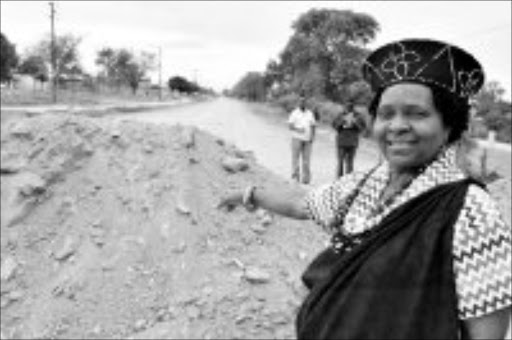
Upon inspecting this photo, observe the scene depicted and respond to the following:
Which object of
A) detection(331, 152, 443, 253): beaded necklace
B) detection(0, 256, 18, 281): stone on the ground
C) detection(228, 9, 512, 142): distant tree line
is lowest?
detection(0, 256, 18, 281): stone on the ground

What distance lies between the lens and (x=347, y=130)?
10.4 meters

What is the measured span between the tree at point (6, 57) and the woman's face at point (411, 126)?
5058 centimetres

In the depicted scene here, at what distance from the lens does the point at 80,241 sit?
688 cm

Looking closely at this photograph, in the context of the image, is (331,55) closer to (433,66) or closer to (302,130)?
(302,130)

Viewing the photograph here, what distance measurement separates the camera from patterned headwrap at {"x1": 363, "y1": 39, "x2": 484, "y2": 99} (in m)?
1.79

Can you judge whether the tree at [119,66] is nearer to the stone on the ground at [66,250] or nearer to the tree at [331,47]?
the tree at [331,47]

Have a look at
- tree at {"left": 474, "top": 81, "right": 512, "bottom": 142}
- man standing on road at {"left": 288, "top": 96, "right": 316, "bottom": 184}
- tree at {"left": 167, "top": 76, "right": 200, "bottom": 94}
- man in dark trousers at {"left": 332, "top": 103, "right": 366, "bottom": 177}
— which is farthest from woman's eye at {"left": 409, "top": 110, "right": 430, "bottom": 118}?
tree at {"left": 167, "top": 76, "right": 200, "bottom": 94}

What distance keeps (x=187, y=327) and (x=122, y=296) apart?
2.38 feet

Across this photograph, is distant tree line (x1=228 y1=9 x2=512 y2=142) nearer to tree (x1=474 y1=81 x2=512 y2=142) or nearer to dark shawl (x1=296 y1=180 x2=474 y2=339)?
tree (x1=474 y1=81 x2=512 y2=142)

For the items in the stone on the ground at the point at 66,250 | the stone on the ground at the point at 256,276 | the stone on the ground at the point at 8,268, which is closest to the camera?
the stone on the ground at the point at 256,276

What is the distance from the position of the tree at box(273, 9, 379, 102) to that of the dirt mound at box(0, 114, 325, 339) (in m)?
32.7

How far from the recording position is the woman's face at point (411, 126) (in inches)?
71.2

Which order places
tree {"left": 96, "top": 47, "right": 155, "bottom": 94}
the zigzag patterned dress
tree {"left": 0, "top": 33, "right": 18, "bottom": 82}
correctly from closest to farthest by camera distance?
the zigzag patterned dress < tree {"left": 0, "top": 33, "right": 18, "bottom": 82} < tree {"left": 96, "top": 47, "right": 155, "bottom": 94}

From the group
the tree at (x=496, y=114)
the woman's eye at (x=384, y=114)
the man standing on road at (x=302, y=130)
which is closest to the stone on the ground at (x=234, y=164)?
the man standing on road at (x=302, y=130)
